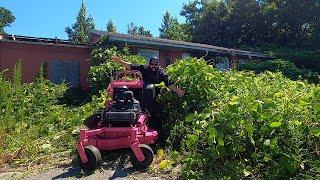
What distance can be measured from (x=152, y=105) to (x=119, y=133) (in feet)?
4.40

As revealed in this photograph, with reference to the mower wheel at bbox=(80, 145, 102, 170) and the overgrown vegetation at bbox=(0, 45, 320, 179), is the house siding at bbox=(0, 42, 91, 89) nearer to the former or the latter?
the overgrown vegetation at bbox=(0, 45, 320, 179)

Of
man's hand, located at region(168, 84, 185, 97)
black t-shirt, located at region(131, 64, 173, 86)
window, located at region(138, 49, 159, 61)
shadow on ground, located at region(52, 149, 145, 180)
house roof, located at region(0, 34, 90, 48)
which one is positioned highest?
house roof, located at region(0, 34, 90, 48)

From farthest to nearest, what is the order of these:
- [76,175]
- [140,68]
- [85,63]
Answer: [85,63], [140,68], [76,175]

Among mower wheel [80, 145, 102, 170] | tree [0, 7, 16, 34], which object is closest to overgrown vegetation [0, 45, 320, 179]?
mower wheel [80, 145, 102, 170]

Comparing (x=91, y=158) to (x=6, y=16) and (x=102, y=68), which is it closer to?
(x=102, y=68)

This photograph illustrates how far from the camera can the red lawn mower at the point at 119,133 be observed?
650 cm

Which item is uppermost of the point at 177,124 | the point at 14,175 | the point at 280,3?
the point at 280,3

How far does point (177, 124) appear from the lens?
7.82 m

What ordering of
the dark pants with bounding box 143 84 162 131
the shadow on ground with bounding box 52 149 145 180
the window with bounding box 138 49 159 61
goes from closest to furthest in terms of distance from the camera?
the shadow on ground with bounding box 52 149 145 180, the dark pants with bounding box 143 84 162 131, the window with bounding box 138 49 159 61

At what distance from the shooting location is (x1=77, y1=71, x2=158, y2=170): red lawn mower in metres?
6.50

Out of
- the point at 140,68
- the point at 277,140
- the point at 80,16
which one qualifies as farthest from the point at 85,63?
the point at 80,16

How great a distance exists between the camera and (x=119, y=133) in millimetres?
6996

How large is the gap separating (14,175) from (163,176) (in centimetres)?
227

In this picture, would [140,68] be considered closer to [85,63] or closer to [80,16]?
[85,63]
